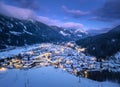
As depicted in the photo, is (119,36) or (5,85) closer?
(5,85)

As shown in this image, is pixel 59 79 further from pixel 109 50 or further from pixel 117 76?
pixel 109 50

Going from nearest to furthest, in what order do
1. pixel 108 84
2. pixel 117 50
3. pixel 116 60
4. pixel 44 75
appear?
pixel 108 84
pixel 44 75
pixel 116 60
pixel 117 50

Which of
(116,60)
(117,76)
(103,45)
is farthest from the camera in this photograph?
(103,45)

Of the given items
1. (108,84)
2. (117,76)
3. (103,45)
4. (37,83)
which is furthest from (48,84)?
(103,45)

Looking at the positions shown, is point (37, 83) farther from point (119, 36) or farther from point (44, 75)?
point (119, 36)

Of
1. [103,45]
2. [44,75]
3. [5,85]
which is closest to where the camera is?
[5,85]

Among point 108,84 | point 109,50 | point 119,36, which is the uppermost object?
point 119,36

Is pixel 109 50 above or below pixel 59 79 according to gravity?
above

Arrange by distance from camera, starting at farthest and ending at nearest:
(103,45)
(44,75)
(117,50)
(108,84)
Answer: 1. (103,45)
2. (117,50)
3. (44,75)
4. (108,84)

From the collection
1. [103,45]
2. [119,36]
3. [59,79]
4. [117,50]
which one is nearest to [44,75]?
[59,79]
